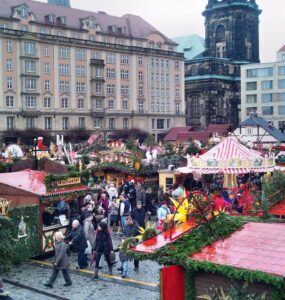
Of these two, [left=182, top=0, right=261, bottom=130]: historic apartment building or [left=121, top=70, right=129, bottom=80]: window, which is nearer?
[left=121, top=70, right=129, bottom=80]: window

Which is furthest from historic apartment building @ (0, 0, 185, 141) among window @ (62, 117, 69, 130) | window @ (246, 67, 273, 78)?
Answer: window @ (246, 67, 273, 78)

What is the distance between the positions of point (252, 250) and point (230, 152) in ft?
50.1

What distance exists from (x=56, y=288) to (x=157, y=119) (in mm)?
69141

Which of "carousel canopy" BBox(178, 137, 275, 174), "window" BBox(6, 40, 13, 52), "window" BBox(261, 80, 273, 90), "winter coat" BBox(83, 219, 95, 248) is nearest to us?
"winter coat" BBox(83, 219, 95, 248)

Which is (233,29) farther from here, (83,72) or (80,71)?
(80,71)

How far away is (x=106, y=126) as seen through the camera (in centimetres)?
7556

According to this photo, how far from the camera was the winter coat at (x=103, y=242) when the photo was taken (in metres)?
14.3

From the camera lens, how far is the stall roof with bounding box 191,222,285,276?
26.3 feet

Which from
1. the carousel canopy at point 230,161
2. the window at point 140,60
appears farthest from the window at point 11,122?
the carousel canopy at point 230,161

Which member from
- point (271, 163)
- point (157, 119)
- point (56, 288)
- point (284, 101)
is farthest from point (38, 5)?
point (56, 288)

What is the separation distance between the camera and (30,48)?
6662cm

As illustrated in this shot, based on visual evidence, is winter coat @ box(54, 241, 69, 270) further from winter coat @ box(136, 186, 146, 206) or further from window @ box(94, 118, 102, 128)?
window @ box(94, 118, 102, 128)

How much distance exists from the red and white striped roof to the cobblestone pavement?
8.87 metres

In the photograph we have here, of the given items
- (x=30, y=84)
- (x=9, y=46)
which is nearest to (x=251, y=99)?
(x=30, y=84)
